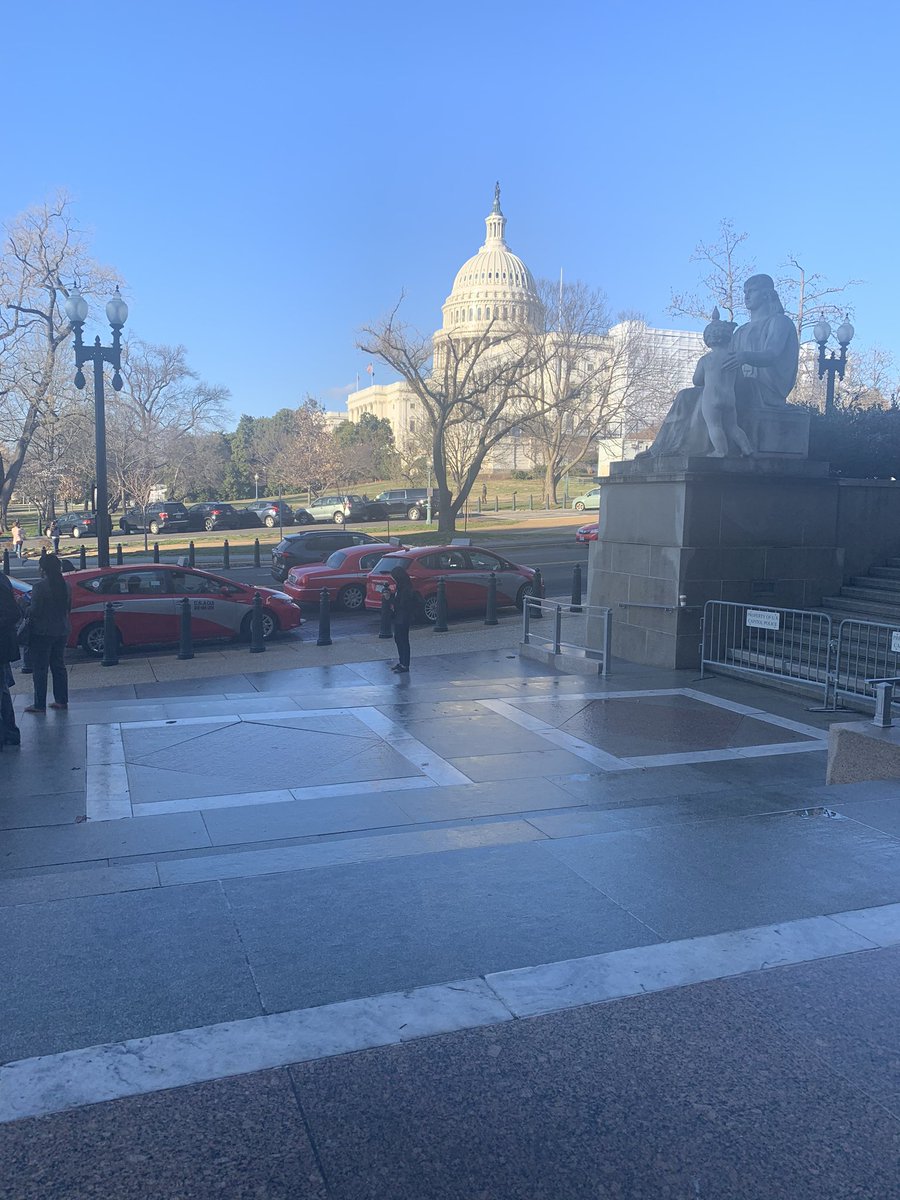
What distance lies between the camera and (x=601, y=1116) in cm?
318

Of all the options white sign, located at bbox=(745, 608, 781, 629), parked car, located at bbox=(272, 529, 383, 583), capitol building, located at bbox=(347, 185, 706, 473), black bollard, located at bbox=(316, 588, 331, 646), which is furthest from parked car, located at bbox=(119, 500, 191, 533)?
white sign, located at bbox=(745, 608, 781, 629)

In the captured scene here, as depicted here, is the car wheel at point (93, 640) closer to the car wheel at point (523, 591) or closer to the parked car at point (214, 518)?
the car wheel at point (523, 591)

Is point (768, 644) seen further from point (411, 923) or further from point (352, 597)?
point (352, 597)

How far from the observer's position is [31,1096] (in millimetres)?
3227

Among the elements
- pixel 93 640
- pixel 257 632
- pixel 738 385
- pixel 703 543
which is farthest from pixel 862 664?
pixel 93 640

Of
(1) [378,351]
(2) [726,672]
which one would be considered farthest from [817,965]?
(1) [378,351]

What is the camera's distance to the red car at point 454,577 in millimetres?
18969

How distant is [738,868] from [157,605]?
1228cm

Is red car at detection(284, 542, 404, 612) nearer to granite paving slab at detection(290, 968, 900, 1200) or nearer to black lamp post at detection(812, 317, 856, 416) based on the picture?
black lamp post at detection(812, 317, 856, 416)

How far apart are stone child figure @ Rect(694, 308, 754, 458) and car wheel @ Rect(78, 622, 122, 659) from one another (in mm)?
9495

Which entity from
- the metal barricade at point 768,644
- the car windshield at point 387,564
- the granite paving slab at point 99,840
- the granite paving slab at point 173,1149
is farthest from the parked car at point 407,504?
the granite paving slab at point 173,1149

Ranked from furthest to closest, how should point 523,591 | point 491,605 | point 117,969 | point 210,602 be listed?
point 523,591 → point 491,605 → point 210,602 → point 117,969

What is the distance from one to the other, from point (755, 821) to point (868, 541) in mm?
9923

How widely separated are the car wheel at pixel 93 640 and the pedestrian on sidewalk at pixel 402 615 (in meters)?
4.72
